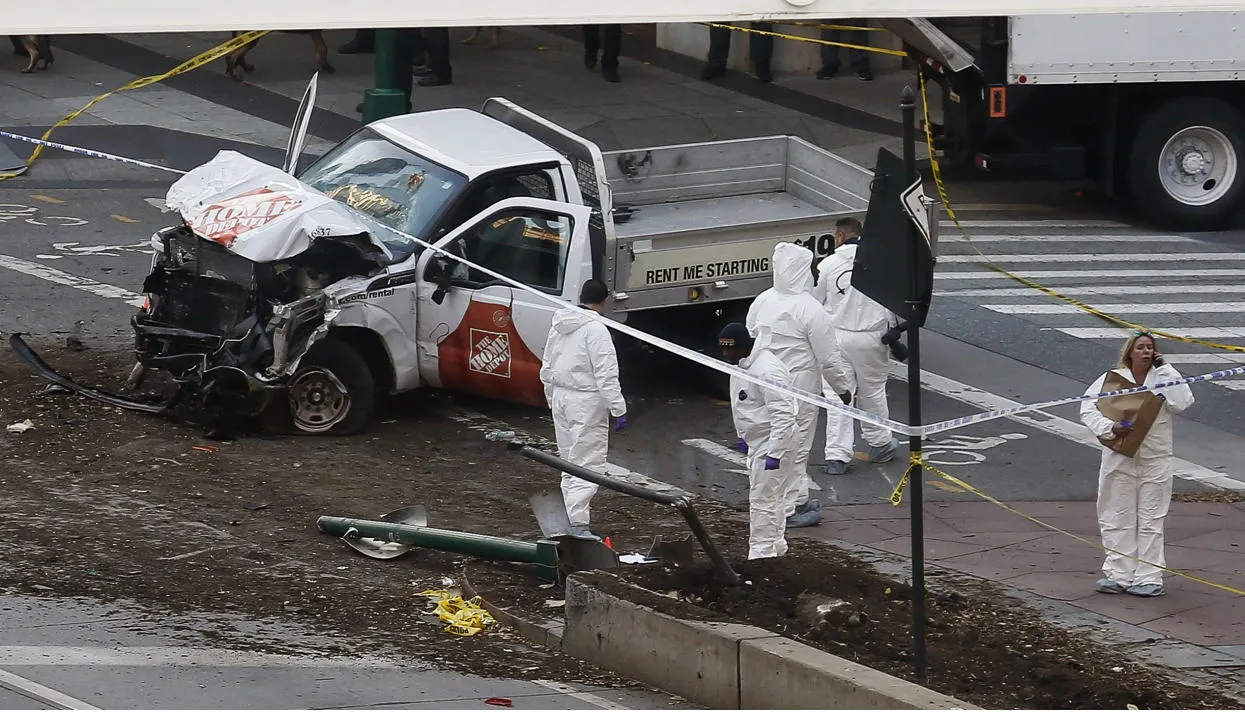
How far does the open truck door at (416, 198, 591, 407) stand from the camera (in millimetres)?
11242

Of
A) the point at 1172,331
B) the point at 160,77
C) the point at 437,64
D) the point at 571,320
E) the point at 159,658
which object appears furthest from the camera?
the point at 437,64

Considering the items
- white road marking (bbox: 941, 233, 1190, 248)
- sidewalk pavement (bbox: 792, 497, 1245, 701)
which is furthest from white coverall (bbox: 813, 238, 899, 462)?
white road marking (bbox: 941, 233, 1190, 248)

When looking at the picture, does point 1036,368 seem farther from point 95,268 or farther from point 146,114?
point 146,114

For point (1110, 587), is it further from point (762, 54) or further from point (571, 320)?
point (762, 54)

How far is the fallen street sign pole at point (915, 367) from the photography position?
20.2 feet

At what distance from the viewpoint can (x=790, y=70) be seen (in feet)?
79.4

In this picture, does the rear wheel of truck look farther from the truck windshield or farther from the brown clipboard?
the brown clipboard

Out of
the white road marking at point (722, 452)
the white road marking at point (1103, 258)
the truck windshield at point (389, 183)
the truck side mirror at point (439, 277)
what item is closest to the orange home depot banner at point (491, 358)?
the truck side mirror at point (439, 277)

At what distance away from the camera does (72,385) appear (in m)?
11.5

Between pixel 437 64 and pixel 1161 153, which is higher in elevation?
pixel 437 64

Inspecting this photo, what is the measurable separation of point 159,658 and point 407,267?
464cm

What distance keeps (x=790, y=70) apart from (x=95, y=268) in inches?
493

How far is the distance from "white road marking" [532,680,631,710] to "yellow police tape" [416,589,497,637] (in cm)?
90

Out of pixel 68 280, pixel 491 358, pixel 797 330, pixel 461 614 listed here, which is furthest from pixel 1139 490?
pixel 68 280
